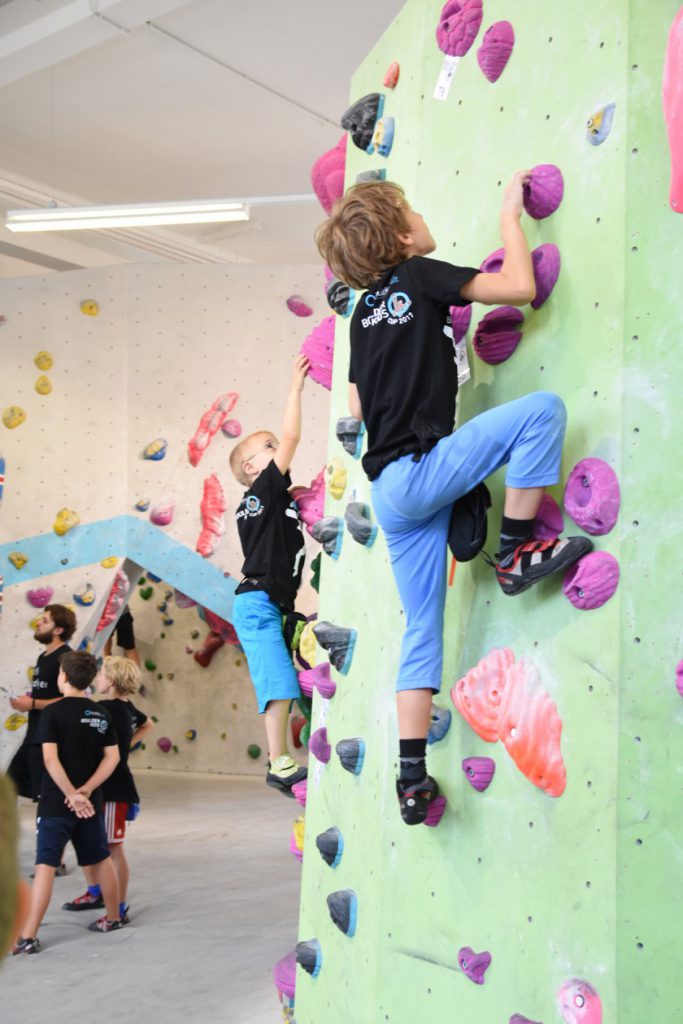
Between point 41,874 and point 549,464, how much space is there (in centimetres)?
321

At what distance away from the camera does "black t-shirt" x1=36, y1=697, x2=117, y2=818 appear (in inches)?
181

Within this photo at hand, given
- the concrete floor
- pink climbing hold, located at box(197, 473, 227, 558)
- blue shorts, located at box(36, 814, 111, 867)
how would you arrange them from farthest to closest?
1. pink climbing hold, located at box(197, 473, 227, 558)
2. blue shorts, located at box(36, 814, 111, 867)
3. the concrete floor

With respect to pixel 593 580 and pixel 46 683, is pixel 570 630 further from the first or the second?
pixel 46 683

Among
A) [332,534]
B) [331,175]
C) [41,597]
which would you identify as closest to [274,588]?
[332,534]

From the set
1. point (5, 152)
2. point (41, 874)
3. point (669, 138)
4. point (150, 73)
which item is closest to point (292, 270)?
point (150, 73)

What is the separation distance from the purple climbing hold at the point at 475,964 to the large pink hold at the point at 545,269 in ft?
4.09

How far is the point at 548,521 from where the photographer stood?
208 centimetres

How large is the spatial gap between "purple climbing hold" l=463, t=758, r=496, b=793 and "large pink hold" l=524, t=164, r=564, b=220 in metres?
1.06

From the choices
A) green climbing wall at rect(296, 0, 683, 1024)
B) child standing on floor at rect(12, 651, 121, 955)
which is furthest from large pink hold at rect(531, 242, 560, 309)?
child standing on floor at rect(12, 651, 121, 955)

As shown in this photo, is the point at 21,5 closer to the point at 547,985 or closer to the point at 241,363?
the point at 241,363

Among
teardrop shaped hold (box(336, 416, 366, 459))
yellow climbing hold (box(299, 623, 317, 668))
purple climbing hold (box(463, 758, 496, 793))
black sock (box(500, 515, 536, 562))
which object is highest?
teardrop shaped hold (box(336, 416, 366, 459))

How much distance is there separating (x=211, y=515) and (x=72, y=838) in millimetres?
2685

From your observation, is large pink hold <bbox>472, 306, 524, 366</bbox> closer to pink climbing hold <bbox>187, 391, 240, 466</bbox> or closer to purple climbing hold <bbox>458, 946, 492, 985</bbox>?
purple climbing hold <bbox>458, 946, 492, 985</bbox>

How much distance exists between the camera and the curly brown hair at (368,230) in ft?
7.30
